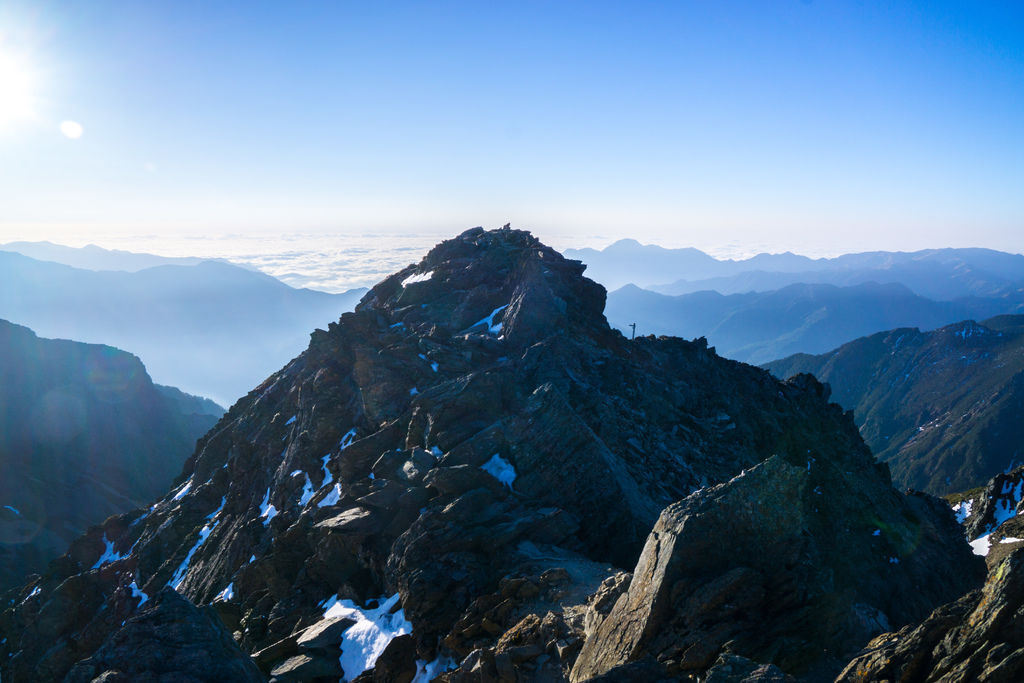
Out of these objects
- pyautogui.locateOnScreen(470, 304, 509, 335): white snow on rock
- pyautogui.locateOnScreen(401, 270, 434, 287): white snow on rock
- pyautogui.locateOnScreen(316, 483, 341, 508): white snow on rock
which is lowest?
pyautogui.locateOnScreen(316, 483, 341, 508): white snow on rock

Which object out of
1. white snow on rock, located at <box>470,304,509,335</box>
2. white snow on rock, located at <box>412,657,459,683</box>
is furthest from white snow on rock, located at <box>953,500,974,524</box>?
white snow on rock, located at <box>412,657,459,683</box>

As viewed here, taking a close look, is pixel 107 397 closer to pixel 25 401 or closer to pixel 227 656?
pixel 25 401

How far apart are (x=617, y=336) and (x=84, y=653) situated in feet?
185

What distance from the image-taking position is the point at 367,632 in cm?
2839

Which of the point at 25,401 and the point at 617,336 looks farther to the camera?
the point at 25,401

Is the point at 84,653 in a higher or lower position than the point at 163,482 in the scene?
higher

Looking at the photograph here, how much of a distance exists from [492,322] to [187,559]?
36.6 metres

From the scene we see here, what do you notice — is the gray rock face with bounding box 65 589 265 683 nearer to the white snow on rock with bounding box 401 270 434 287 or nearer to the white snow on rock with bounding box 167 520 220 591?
the white snow on rock with bounding box 167 520 220 591

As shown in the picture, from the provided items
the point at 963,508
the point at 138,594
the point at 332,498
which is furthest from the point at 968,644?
the point at 963,508

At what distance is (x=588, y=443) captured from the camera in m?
36.8

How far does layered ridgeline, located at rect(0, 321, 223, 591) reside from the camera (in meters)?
125

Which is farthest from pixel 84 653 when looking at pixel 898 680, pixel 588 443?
pixel 898 680

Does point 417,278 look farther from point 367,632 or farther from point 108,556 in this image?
point 108,556

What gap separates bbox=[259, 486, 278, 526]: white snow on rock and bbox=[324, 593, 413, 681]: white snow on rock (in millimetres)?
17599
